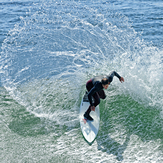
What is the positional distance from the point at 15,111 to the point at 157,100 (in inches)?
218

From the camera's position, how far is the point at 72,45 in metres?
12.8

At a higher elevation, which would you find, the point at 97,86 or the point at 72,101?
the point at 97,86

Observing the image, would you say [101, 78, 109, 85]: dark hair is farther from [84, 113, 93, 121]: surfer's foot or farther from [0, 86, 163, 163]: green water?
[0, 86, 163, 163]: green water

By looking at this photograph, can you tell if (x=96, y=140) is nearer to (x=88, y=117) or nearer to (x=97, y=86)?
(x=88, y=117)

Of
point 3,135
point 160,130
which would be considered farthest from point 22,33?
point 160,130

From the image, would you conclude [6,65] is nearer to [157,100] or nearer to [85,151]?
[85,151]

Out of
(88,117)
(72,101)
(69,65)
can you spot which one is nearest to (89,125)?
(88,117)

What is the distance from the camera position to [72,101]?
8344 millimetres

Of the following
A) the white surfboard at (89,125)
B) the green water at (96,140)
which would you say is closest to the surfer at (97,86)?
the white surfboard at (89,125)

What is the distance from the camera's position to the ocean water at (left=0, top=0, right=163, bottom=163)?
6.30 metres

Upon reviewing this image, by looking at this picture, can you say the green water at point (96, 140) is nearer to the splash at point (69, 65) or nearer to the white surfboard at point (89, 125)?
the white surfboard at point (89, 125)

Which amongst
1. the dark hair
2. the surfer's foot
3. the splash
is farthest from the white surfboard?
the dark hair

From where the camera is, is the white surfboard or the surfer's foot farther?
the surfer's foot

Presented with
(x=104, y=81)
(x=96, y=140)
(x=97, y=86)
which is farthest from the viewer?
(x=96, y=140)
